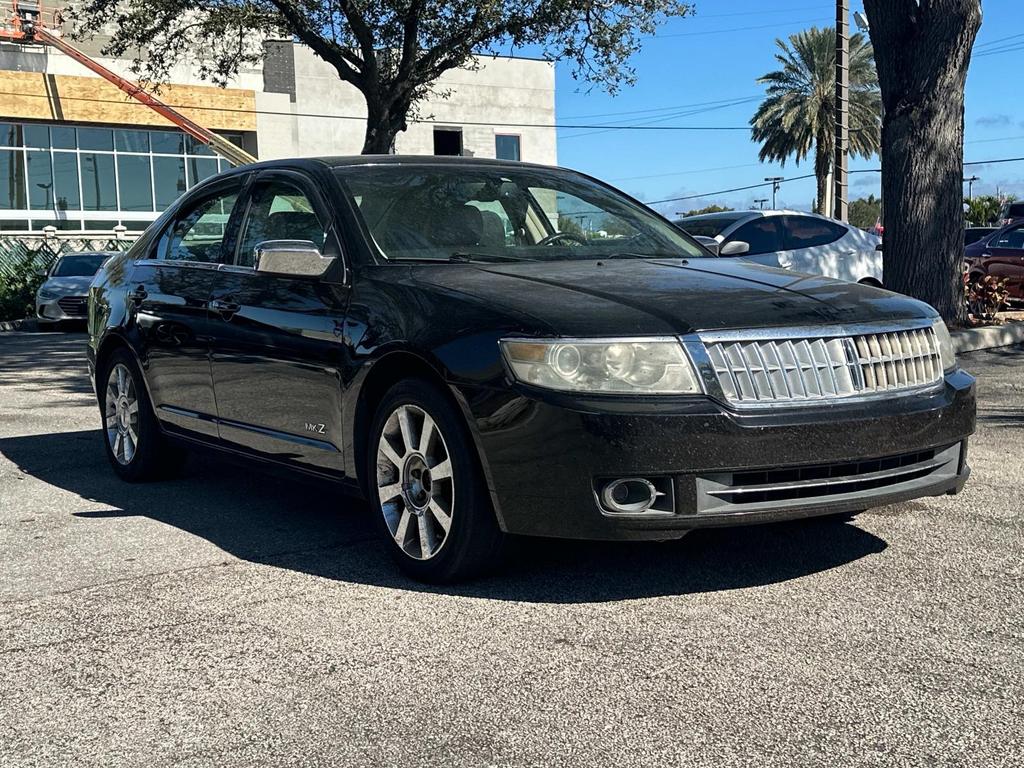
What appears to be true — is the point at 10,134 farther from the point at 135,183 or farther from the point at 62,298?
the point at 62,298

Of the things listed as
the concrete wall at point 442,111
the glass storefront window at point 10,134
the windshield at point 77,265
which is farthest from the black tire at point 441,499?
the glass storefront window at point 10,134

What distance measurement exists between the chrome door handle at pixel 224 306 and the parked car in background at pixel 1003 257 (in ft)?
53.1

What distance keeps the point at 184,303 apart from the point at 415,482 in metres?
2.09

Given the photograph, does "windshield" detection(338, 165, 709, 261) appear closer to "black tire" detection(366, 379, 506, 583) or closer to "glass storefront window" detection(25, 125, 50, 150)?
"black tire" detection(366, 379, 506, 583)

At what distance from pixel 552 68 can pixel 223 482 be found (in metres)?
44.2

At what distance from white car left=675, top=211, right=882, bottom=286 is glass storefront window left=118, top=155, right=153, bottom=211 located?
96.6ft

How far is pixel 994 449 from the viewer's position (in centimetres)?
725

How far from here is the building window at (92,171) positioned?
125 ft

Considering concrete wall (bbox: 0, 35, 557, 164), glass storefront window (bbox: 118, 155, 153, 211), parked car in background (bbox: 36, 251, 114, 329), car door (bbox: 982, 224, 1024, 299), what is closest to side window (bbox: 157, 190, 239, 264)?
car door (bbox: 982, 224, 1024, 299)

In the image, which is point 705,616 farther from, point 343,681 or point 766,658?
point 343,681

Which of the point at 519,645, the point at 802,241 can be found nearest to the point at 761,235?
the point at 802,241

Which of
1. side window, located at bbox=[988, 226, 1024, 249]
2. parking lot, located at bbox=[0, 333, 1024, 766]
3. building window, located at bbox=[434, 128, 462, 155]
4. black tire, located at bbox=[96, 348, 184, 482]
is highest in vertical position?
building window, located at bbox=[434, 128, 462, 155]

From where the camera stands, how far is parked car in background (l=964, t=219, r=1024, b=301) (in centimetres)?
1977

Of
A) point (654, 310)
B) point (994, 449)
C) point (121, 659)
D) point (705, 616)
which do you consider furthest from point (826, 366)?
point (994, 449)
